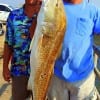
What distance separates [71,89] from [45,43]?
80 centimetres

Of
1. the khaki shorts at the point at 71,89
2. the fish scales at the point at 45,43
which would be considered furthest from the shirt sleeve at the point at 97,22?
the fish scales at the point at 45,43

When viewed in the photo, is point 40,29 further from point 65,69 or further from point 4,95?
point 4,95

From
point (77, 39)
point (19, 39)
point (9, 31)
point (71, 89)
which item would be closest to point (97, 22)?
point (77, 39)

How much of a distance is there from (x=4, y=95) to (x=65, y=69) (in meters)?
3.55

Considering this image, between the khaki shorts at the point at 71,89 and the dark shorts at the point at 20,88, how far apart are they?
1.06ft

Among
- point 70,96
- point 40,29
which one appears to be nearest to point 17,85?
point 70,96

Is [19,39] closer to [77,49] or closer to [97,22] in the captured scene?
[77,49]

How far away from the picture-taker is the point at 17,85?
13.6ft

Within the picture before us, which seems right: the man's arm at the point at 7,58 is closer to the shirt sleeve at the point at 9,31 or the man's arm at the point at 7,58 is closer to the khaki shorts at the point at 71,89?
the shirt sleeve at the point at 9,31

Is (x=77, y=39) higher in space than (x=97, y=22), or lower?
lower

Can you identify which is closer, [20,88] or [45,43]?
[45,43]

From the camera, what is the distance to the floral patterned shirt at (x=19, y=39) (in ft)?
13.1

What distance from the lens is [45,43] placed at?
3186 millimetres

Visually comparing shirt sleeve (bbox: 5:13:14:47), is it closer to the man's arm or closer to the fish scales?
the man's arm
